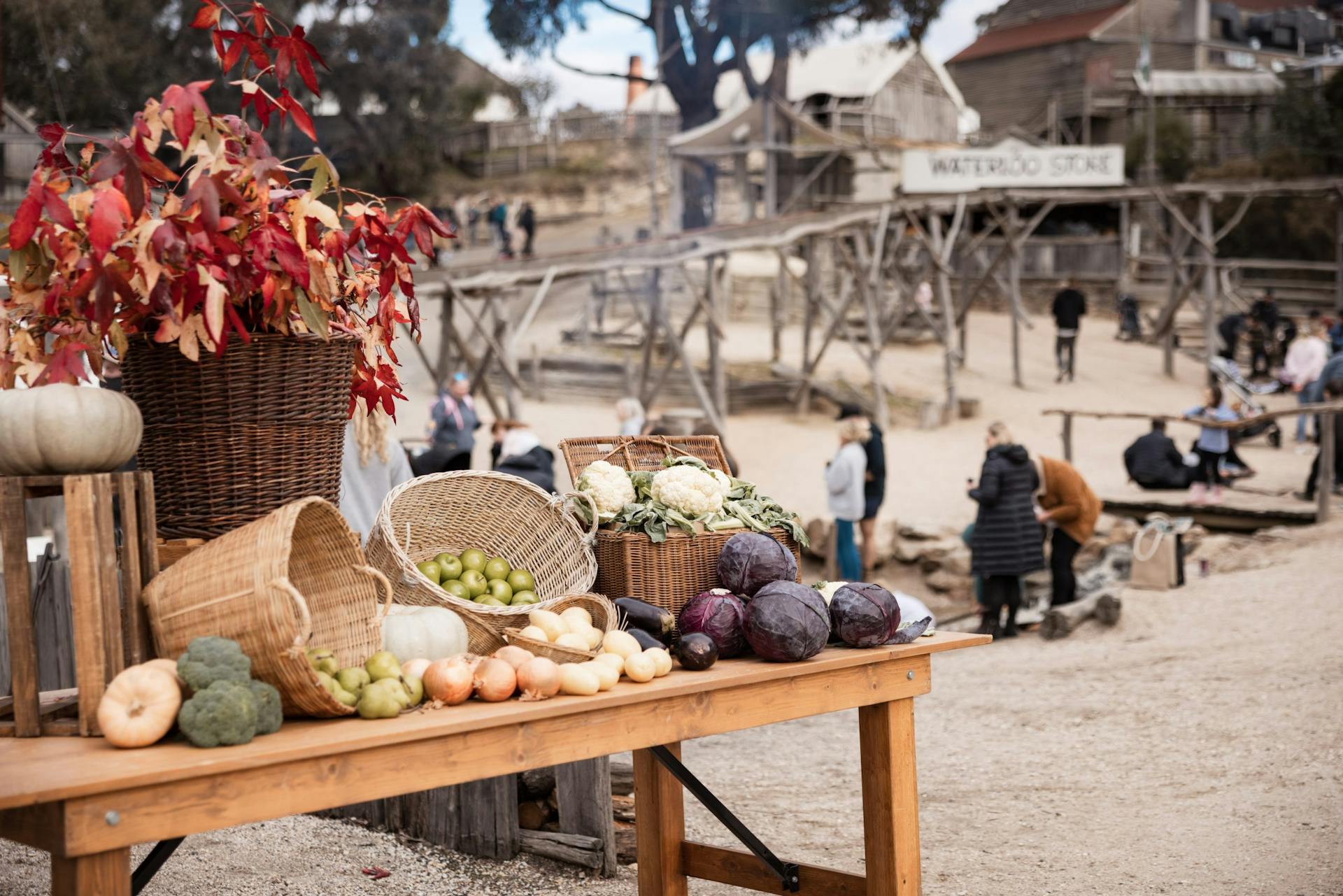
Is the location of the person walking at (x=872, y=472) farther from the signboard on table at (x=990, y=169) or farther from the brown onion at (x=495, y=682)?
the signboard on table at (x=990, y=169)

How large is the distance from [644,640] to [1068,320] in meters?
19.7

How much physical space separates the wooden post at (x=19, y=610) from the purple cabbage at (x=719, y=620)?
127 cm

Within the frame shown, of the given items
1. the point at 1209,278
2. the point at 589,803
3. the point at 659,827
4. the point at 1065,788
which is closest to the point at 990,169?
the point at 1209,278

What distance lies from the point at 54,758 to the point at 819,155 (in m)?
29.7

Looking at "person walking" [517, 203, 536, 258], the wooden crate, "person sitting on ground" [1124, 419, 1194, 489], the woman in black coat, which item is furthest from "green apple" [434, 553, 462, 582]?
"person walking" [517, 203, 536, 258]

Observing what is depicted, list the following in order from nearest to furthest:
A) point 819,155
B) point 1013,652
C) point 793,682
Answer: point 793,682, point 1013,652, point 819,155

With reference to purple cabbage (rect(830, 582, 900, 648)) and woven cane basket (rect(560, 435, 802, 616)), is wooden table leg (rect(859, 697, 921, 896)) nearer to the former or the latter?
purple cabbage (rect(830, 582, 900, 648))

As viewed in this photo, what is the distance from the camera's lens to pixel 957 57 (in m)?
41.8

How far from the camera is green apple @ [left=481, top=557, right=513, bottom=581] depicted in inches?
117

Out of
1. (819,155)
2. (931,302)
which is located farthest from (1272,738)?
(819,155)

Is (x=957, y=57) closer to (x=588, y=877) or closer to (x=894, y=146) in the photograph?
(x=894, y=146)

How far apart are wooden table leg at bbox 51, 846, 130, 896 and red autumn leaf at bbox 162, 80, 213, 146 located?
3.90 feet

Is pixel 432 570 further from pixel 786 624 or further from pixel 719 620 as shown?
pixel 786 624

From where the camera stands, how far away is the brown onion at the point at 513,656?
2561 millimetres
